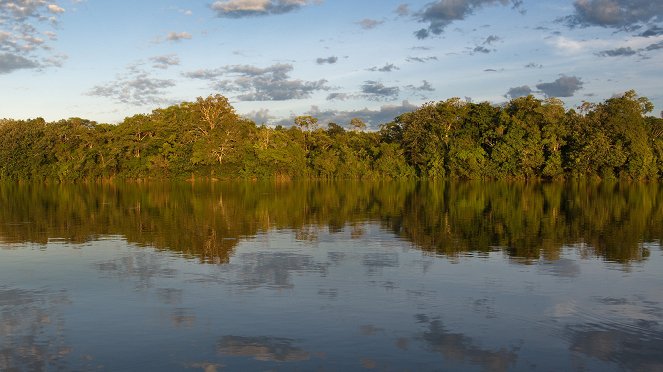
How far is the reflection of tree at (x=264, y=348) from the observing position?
8883 millimetres

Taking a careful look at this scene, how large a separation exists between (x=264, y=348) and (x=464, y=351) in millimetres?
3206

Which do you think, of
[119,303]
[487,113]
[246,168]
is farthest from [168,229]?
[487,113]

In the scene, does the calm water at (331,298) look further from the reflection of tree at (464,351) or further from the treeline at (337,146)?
the treeline at (337,146)

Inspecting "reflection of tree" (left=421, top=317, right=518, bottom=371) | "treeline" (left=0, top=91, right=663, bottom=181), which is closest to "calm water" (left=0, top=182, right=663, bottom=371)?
"reflection of tree" (left=421, top=317, right=518, bottom=371)

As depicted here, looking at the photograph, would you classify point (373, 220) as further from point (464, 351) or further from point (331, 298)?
point (464, 351)

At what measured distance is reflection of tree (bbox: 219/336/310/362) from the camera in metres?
8.88

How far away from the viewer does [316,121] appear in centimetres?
9981

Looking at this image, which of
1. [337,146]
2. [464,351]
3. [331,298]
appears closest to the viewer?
[464,351]

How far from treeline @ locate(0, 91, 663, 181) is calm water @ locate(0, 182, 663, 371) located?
196 feet

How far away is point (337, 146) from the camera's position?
95688mm

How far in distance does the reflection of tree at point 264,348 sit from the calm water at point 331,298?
1.8 inches

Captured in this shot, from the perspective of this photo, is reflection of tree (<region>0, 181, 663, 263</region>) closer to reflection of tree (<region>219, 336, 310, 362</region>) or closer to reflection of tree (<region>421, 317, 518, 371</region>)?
reflection of tree (<region>219, 336, 310, 362</region>)

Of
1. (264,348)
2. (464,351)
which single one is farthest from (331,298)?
(464,351)

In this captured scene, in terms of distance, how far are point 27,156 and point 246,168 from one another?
3357cm
